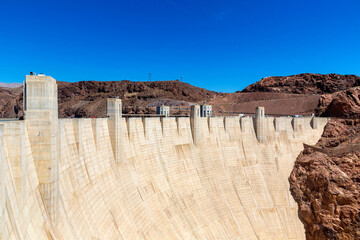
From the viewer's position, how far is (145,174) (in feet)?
55.1

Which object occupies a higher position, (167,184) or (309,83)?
(309,83)

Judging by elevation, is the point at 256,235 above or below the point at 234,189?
below

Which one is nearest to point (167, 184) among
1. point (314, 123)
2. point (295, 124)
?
point (295, 124)

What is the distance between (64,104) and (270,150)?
67.6 meters

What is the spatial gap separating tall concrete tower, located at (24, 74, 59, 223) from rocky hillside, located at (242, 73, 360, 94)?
78.5 meters

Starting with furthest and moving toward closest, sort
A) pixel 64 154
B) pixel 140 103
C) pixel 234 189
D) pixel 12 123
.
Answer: pixel 140 103 → pixel 234 189 → pixel 64 154 → pixel 12 123

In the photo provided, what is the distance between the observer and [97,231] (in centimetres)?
1106

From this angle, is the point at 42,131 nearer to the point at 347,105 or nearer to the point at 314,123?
the point at 314,123

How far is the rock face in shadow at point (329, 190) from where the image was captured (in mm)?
20969

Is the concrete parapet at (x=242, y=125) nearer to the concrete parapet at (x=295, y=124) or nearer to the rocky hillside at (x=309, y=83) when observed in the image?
the concrete parapet at (x=295, y=124)

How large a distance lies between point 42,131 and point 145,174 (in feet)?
30.9

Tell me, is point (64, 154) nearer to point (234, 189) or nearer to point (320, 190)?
point (234, 189)

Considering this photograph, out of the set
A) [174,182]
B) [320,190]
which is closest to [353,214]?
[320,190]

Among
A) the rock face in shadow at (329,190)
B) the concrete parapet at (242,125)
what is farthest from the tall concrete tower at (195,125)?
the rock face in shadow at (329,190)
